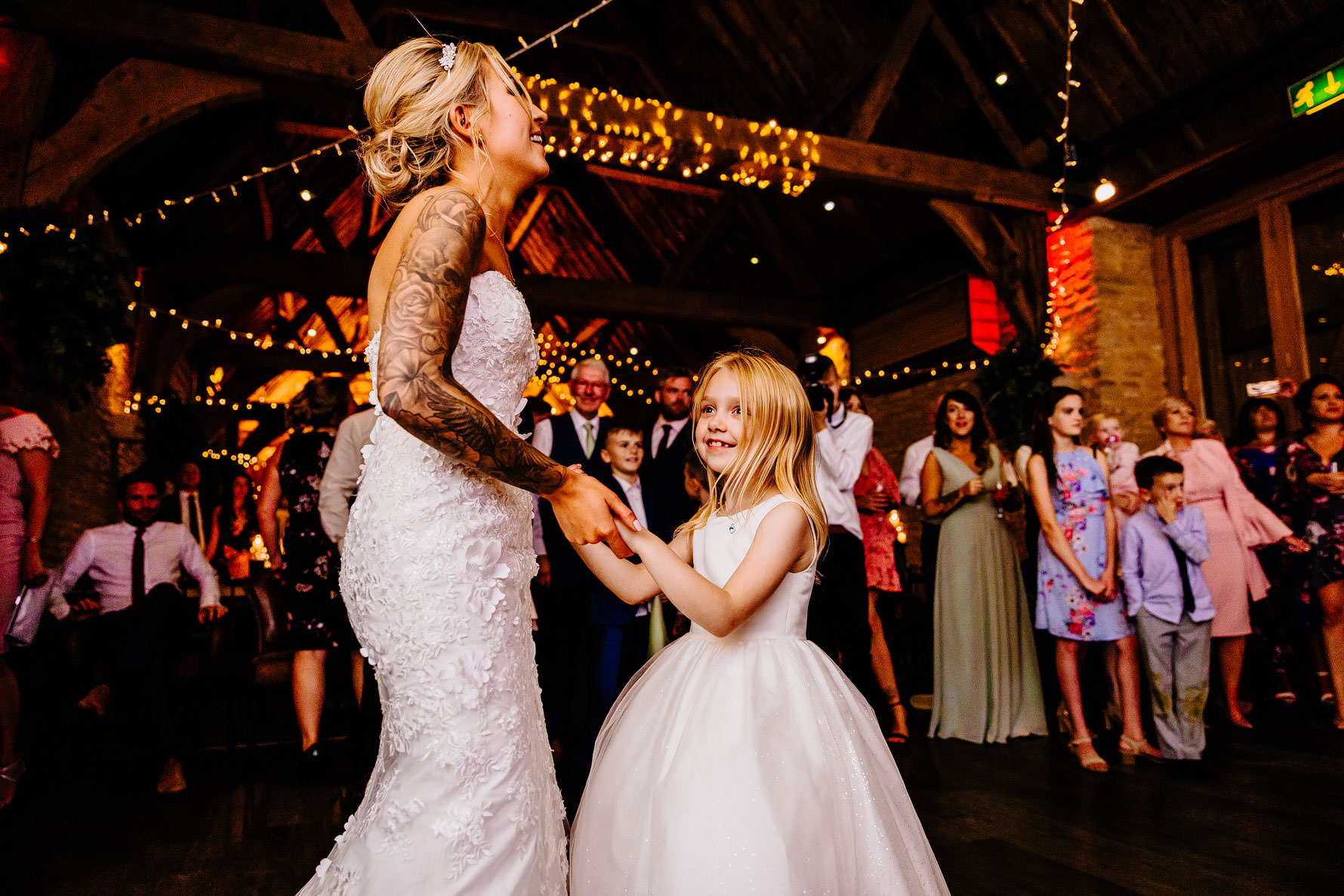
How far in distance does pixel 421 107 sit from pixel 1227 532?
4.15 m

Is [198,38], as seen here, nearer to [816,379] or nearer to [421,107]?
[816,379]

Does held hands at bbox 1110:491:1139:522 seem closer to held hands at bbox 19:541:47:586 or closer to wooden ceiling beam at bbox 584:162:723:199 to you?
held hands at bbox 19:541:47:586

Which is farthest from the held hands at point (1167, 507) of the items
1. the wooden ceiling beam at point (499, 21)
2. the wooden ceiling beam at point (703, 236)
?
the wooden ceiling beam at point (499, 21)

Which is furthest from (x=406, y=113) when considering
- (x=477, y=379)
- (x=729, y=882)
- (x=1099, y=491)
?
(x=1099, y=491)

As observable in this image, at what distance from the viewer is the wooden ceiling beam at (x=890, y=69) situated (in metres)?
6.23

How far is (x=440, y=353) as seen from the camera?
3.59ft

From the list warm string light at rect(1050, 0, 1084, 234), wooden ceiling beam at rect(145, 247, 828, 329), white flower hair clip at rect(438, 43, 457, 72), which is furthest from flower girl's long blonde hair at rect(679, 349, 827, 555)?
wooden ceiling beam at rect(145, 247, 828, 329)

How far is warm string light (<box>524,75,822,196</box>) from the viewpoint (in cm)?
500

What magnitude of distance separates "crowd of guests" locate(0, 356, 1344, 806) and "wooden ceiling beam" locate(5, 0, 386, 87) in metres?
2.14

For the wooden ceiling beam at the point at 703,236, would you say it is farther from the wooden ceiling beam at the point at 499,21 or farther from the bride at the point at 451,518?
the bride at the point at 451,518

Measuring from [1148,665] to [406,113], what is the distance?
3.33 meters

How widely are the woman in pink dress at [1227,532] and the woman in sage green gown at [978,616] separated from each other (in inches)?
35.3

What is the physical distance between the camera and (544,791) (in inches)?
48.8

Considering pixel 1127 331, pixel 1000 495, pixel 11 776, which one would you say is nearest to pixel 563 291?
pixel 1127 331
